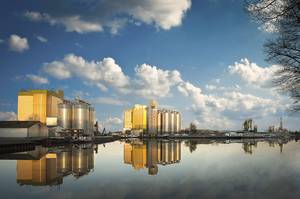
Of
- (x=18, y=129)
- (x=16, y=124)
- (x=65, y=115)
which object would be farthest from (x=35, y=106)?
(x=18, y=129)

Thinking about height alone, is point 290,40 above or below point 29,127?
above

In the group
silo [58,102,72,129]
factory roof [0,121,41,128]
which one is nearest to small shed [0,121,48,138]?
factory roof [0,121,41,128]

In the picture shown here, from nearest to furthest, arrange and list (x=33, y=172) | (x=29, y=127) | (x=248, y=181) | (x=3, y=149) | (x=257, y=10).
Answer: (x=257, y=10)
(x=248, y=181)
(x=33, y=172)
(x=3, y=149)
(x=29, y=127)

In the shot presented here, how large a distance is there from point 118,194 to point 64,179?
343 inches

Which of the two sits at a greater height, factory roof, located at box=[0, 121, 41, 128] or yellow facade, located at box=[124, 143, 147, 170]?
factory roof, located at box=[0, 121, 41, 128]

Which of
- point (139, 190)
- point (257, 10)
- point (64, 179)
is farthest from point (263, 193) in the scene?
point (64, 179)

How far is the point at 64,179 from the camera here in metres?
27.7

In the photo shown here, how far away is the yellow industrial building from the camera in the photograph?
187875mm

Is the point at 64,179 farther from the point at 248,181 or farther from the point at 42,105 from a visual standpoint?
the point at 42,105

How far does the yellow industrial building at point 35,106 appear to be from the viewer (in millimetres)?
187875

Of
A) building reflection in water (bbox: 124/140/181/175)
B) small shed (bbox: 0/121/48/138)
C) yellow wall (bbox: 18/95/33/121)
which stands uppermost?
yellow wall (bbox: 18/95/33/121)

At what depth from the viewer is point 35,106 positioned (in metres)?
189

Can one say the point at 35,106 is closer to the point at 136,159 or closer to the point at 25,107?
the point at 25,107

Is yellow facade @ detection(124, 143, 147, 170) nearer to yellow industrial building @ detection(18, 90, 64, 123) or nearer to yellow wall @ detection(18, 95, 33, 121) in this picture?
yellow industrial building @ detection(18, 90, 64, 123)
